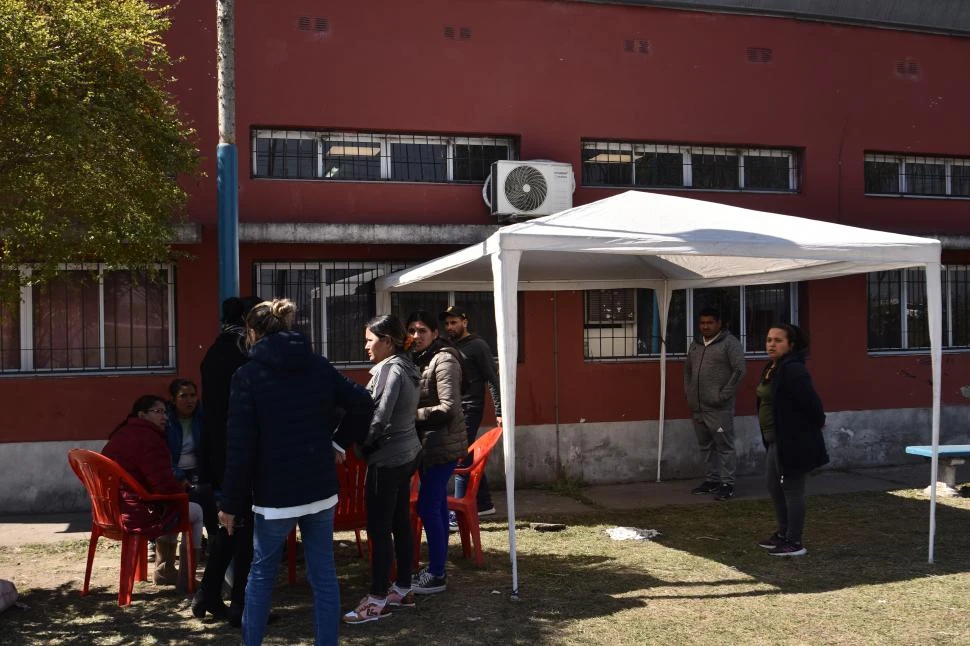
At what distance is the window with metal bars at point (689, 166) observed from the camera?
34.0 feet

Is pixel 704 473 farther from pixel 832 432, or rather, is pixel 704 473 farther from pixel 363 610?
pixel 363 610

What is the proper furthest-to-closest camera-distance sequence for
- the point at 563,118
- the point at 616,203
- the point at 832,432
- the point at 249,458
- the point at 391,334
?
the point at 832,432
the point at 563,118
the point at 616,203
the point at 391,334
the point at 249,458

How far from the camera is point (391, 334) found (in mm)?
5262

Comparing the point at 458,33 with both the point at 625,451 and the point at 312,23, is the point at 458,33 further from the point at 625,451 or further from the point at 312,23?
the point at 625,451

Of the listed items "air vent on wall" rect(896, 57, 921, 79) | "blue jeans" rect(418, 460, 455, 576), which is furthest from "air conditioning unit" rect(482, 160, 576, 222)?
"air vent on wall" rect(896, 57, 921, 79)

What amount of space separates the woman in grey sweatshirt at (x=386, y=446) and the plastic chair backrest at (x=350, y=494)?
723mm

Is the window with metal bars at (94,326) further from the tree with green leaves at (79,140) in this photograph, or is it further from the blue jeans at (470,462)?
the blue jeans at (470,462)

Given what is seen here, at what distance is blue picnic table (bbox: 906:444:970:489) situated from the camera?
8875 millimetres

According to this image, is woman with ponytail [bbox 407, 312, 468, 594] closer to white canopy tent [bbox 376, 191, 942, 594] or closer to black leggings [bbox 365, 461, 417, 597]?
white canopy tent [bbox 376, 191, 942, 594]

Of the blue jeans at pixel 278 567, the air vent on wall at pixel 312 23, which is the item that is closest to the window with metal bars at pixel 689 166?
the air vent on wall at pixel 312 23

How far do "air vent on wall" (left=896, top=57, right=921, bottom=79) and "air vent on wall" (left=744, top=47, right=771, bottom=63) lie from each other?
5.66ft

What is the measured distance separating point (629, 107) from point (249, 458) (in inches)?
285

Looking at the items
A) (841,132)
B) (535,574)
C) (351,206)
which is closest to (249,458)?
(535,574)

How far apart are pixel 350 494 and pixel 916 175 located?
863cm
